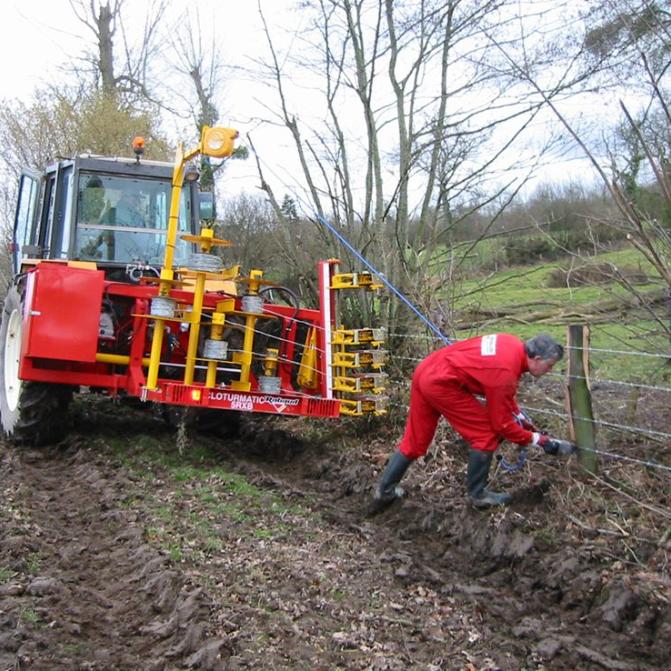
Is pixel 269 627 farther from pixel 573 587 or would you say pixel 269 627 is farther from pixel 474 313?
pixel 474 313

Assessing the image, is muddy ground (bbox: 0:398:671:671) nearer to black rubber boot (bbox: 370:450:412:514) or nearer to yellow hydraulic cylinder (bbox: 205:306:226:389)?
black rubber boot (bbox: 370:450:412:514)

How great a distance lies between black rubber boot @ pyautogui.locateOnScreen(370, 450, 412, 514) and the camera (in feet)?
18.5

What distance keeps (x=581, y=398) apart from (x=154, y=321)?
3.62 meters

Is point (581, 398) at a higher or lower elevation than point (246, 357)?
lower

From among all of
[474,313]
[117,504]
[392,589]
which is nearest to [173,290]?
[117,504]

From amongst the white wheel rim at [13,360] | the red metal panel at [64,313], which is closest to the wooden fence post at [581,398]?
the red metal panel at [64,313]

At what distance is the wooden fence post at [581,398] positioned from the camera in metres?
5.28

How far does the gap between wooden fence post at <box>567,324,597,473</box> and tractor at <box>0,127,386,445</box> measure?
6.14ft

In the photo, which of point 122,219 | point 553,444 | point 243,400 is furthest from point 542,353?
point 122,219

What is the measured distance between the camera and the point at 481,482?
5.34 metres

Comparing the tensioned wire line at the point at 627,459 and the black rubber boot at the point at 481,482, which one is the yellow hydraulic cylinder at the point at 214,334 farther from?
the tensioned wire line at the point at 627,459

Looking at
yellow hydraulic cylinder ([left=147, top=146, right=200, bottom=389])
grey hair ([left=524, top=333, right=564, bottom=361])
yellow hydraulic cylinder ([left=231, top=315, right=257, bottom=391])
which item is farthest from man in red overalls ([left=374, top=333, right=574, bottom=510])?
yellow hydraulic cylinder ([left=147, top=146, right=200, bottom=389])

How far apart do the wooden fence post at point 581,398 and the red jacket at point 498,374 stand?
367mm

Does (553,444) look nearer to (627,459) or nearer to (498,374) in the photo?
(627,459)
